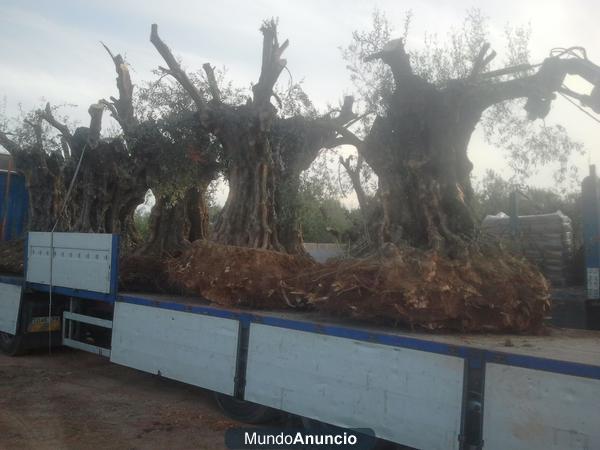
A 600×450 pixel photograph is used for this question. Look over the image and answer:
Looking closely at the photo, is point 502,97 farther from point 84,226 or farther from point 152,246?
point 84,226

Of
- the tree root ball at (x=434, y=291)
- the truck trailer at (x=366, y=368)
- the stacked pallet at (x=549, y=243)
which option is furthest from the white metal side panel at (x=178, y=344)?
the stacked pallet at (x=549, y=243)

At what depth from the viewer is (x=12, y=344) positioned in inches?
371

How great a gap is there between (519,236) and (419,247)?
8.17ft

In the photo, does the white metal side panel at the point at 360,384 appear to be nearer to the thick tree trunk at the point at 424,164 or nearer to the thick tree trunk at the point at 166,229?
the thick tree trunk at the point at 424,164

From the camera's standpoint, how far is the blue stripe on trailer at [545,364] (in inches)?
134

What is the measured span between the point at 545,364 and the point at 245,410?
3411mm

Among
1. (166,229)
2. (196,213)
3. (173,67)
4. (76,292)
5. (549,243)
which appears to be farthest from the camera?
(196,213)

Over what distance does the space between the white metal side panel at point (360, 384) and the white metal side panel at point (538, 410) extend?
9.1 inches

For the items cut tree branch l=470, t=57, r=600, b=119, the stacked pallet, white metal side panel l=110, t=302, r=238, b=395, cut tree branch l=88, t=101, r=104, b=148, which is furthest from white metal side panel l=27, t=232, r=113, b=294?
the stacked pallet

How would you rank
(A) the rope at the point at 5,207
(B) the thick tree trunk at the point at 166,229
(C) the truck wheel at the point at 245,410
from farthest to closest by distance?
(A) the rope at the point at 5,207 < (B) the thick tree trunk at the point at 166,229 < (C) the truck wheel at the point at 245,410

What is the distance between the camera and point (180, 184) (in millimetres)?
9523

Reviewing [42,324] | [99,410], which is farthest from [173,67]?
[42,324]

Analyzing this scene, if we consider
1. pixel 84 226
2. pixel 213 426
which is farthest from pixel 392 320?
pixel 84 226

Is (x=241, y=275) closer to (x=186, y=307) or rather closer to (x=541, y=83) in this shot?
(x=186, y=307)
